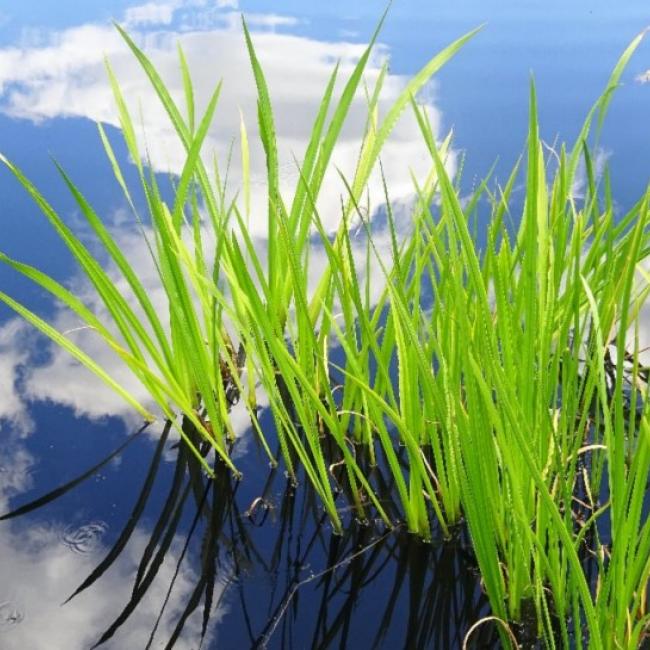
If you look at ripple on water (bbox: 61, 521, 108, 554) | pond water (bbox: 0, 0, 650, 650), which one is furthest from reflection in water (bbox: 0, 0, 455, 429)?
ripple on water (bbox: 61, 521, 108, 554)

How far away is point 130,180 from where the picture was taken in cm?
191

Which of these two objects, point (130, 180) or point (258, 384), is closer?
point (258, 384)

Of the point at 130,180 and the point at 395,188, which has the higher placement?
the point at 130,180

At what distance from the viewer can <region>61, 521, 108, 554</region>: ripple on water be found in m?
0.96

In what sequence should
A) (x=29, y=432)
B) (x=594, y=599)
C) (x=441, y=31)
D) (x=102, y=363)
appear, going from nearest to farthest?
(x=594, y=599) → (x=29, y=432) → (x=102, y=363) → (x=441, y=31)

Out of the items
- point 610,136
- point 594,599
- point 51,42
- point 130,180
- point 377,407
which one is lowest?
point 594,599

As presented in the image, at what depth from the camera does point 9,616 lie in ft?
2.82

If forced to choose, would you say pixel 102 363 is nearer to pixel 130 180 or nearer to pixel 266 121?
pixel 266 121

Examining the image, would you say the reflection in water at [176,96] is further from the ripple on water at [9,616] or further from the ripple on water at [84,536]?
the ripple on water at [9,616]

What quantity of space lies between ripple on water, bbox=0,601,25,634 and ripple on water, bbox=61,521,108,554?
0.10 metres

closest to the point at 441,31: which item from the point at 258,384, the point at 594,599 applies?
the point at 258,384

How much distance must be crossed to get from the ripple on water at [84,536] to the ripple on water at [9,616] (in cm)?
10

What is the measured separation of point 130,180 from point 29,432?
90 centimetres

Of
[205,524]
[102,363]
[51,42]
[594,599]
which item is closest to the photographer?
[594,599]
